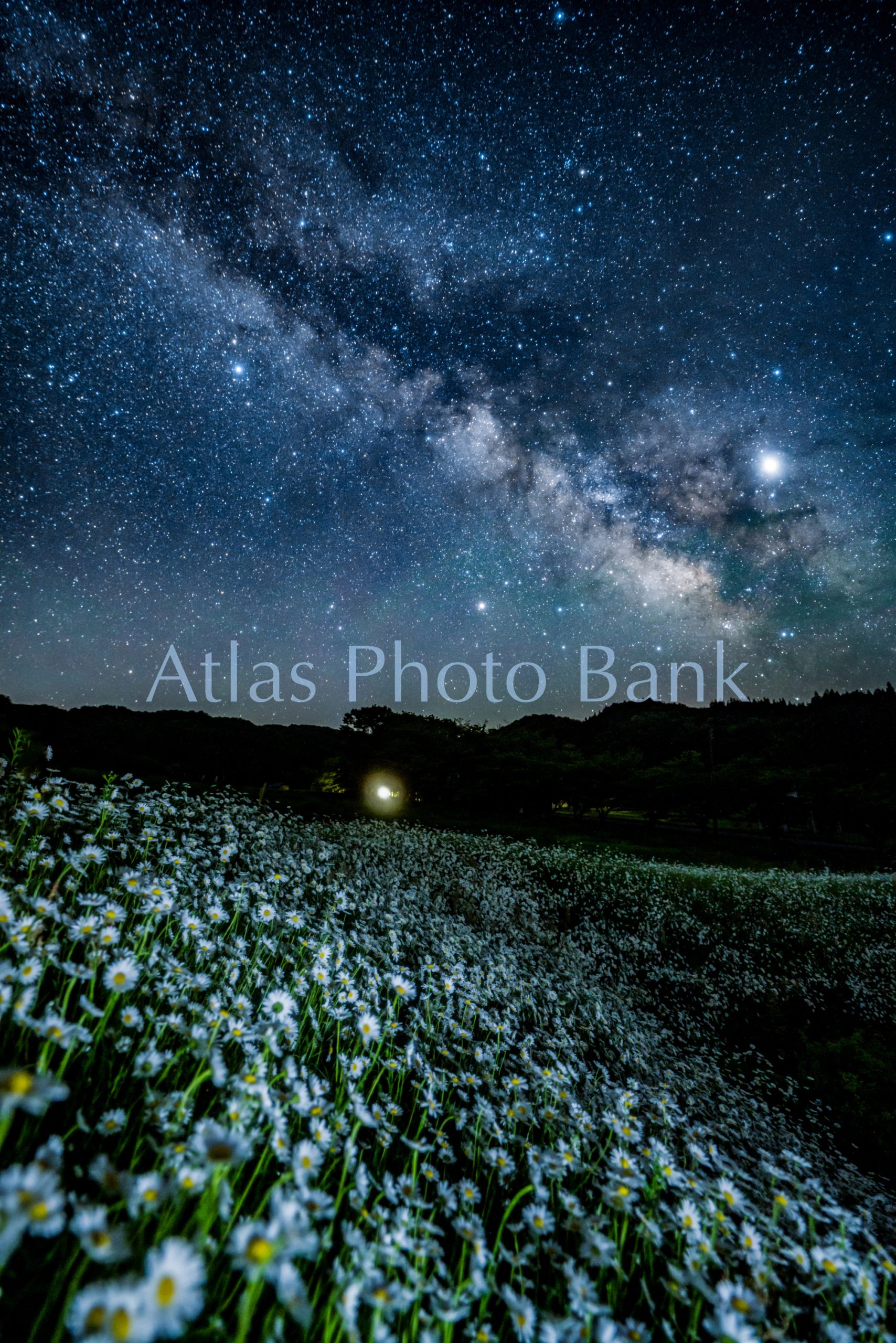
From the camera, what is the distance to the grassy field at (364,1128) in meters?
1.30

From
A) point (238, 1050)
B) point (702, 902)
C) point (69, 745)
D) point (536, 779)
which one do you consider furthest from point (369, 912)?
point (536, 779)

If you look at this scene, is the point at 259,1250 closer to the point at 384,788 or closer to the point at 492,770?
the point at 384,788

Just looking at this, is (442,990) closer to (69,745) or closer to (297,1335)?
(297,1335)

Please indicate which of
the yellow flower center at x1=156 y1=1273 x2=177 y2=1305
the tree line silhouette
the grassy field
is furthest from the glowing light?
the yellow flower center at x1=156 y1=1273 x2=177 y2=1305

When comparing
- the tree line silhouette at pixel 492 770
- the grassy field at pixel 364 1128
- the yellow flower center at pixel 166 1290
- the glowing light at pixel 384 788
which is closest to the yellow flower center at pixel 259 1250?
the grassy field at pixel 364 1128

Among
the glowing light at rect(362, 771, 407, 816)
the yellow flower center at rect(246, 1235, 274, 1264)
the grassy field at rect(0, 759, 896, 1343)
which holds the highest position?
the yellow flower center at rect(246, 1235, 274, 1264)

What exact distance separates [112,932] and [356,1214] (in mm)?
1566

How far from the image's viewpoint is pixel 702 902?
40.8 ft

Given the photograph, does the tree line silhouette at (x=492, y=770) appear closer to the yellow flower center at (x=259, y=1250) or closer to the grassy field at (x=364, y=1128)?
the grassy field at (x=364, y=1128)

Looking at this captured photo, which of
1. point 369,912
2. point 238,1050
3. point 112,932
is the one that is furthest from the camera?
point 369,912

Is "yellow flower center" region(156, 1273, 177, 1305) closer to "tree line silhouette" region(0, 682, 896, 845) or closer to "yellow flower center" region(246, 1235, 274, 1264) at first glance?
"yellow flower center" region(246, 1235, 274, 1264)

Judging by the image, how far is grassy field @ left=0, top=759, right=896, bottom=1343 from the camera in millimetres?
1299

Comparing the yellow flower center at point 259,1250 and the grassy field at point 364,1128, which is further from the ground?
the yellow flower center at point 259,1250

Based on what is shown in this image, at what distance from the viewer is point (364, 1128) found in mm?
2744
